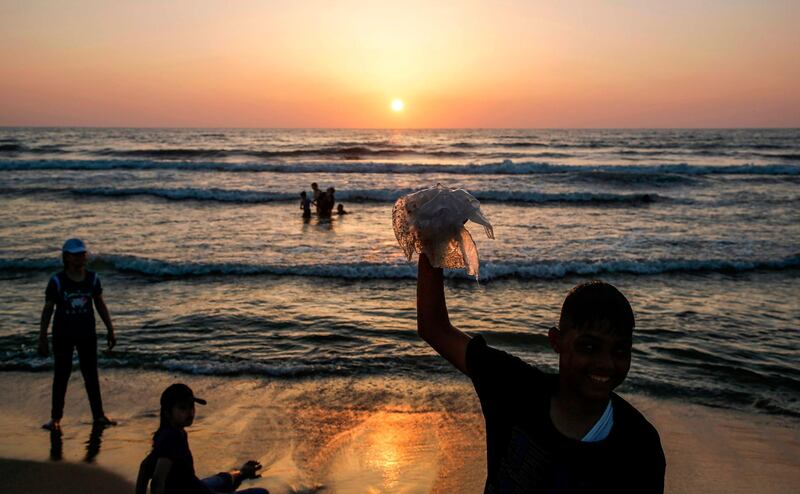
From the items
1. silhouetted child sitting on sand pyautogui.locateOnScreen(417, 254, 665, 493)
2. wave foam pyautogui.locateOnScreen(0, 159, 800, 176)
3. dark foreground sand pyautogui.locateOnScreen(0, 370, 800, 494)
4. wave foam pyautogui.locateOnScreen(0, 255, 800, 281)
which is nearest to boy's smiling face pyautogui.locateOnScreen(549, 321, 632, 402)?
silhouetted child sitting on sand pyautogui.locateOnScreen(417, 254, 665, 493)

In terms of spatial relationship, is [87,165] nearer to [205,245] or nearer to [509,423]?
[205,245]

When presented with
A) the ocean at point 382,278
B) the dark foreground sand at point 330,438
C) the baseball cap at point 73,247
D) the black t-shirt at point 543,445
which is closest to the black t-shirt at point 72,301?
the baseball cap at point 73,247

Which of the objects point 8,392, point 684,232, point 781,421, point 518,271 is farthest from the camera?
point 684,232

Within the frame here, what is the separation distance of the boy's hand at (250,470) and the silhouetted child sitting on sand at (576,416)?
146 inches

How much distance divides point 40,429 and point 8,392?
3.96 ft

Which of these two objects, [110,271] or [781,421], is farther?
[110,271]

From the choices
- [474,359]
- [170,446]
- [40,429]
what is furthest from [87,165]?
[474,359]

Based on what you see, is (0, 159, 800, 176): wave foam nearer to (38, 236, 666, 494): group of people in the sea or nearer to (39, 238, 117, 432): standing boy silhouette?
(39, 238, 117, 432): standing boy silhouette

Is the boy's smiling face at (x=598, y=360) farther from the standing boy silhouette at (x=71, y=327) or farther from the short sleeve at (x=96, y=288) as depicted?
the short sleeve at (x=96, y=288)

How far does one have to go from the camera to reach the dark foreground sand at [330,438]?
5.18 metres

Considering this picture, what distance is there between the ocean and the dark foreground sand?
520 mm

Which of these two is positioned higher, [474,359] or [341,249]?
[474,359]

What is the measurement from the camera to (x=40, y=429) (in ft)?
20.0

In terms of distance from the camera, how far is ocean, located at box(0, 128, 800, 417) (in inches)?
313
